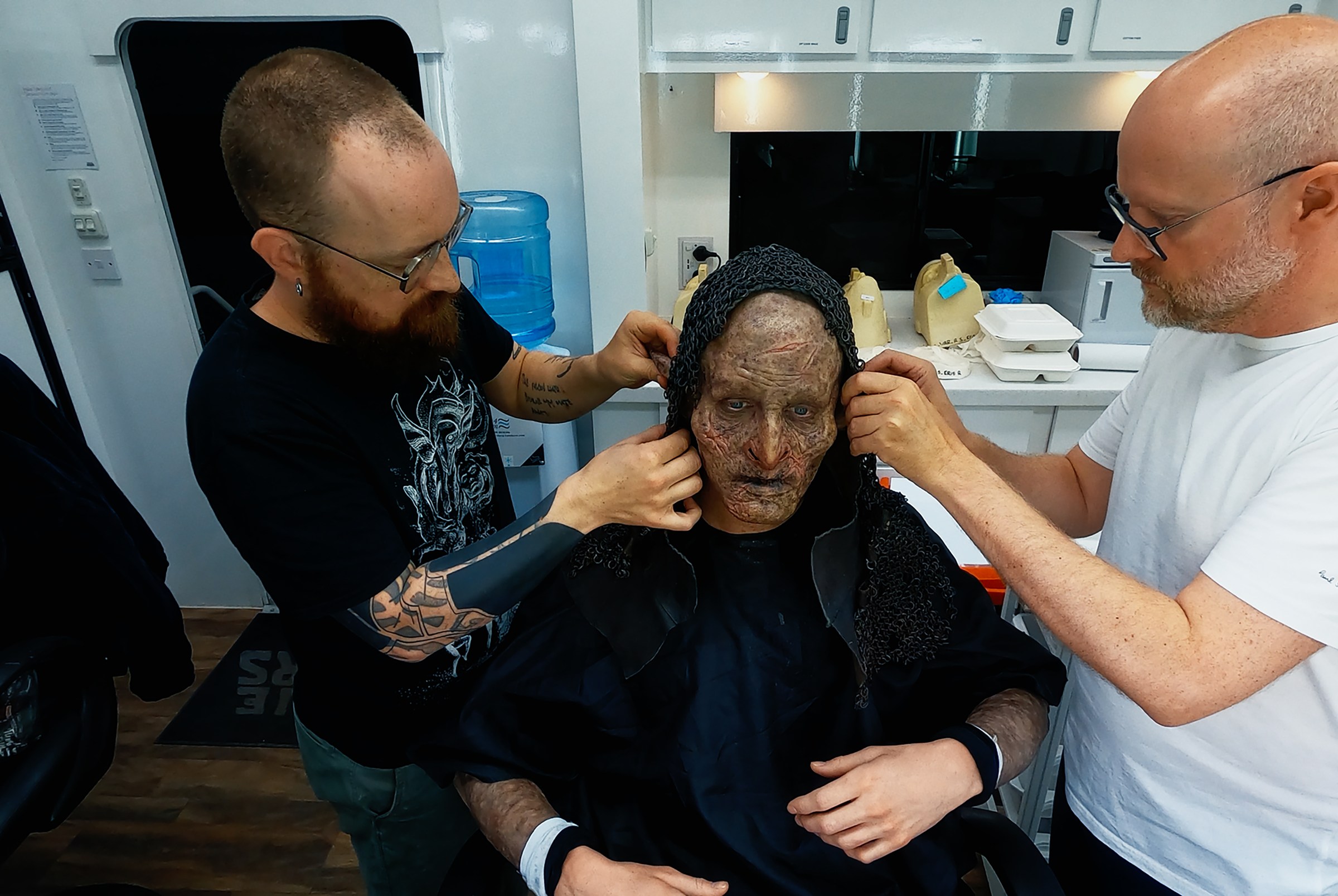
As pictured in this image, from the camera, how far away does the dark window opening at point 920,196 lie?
2.87m

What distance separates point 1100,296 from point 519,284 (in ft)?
6.27

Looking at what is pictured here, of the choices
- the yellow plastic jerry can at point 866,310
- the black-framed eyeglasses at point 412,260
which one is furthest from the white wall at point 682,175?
the black-framed eyeglasses at point 412,260

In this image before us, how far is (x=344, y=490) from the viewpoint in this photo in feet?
3.55

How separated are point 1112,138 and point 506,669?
2.76 m

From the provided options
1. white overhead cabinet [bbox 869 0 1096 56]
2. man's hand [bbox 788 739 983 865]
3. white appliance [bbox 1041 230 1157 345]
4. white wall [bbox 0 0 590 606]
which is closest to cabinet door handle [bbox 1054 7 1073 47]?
white overhead cabinet [bbox 869 0 1096 56]

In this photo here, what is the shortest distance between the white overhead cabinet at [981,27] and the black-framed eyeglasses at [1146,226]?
1452mm

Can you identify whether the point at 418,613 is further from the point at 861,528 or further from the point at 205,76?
the point at 205,76

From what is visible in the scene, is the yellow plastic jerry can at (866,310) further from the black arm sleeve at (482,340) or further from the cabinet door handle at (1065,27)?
the black arm sleeve at (482,340)

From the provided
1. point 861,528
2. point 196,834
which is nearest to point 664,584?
point 861,528

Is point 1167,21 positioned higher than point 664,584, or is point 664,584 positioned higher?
point 1167,21

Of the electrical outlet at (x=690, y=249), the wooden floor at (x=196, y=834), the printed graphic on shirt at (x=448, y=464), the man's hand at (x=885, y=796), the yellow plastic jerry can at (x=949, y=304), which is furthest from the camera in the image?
the electrical outlet at (x=690, y=249)

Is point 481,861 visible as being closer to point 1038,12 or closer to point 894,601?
point 894,601

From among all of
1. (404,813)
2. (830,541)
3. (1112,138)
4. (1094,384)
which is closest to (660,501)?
(830,541)

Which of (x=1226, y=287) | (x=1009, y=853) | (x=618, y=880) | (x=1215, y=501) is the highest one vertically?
(x=1226, y=287)
